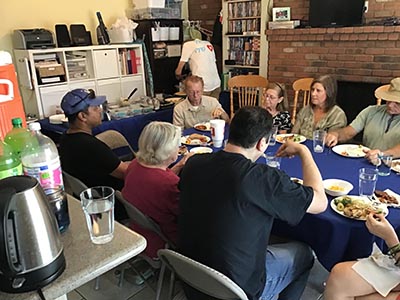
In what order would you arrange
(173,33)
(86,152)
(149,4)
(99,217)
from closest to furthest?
(99,217), (86,152), (149,4), (173,33)

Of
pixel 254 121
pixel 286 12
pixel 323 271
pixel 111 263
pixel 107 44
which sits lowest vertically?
pixel 323 271

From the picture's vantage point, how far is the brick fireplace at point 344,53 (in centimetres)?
370

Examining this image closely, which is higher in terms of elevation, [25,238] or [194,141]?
[25,238]

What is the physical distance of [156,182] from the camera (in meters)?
1.70

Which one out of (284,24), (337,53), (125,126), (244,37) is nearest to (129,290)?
(125,126)

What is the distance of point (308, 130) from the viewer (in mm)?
2855

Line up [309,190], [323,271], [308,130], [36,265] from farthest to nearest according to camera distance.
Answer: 1. [308,130]
2. [323,271]
3. [309,190]
4. [36,265]

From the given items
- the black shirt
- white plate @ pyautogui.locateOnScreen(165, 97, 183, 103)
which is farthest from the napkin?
white plate @ pyautogui.locateOnScreen(165, 97, 183, 103)

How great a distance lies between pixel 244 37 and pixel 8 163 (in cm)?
452

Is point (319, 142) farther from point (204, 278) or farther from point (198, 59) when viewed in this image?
point (198, 59)

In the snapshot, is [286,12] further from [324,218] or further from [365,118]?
[324,218]

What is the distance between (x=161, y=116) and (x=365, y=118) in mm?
2073

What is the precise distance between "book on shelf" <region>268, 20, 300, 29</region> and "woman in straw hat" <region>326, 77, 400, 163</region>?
6.59 ft

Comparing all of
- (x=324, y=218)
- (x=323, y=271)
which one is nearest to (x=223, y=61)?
(x=323, y=271)
